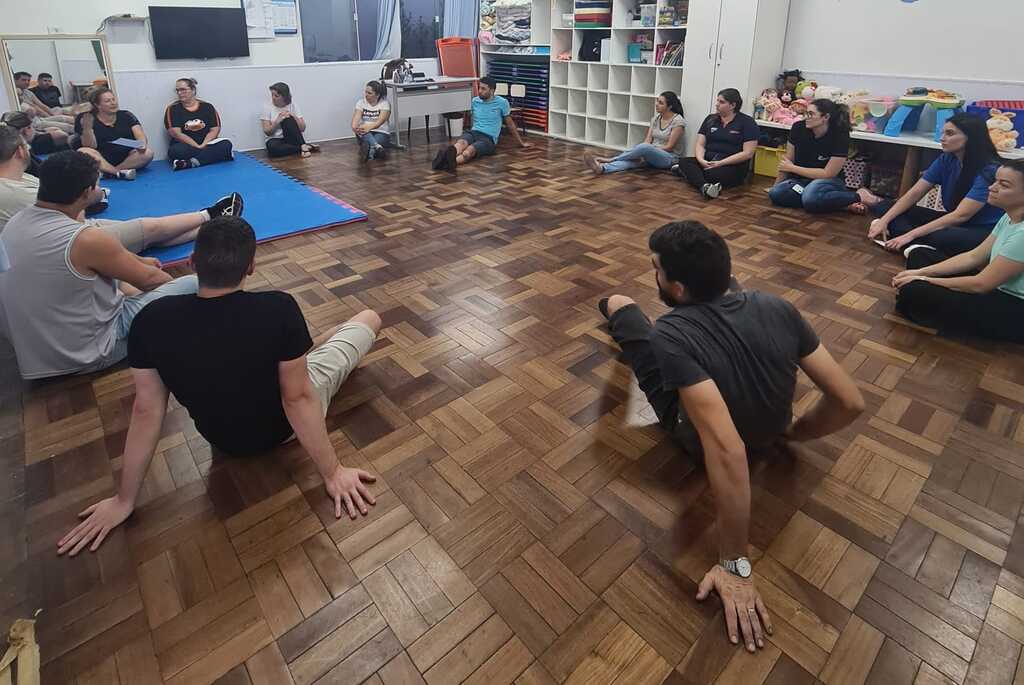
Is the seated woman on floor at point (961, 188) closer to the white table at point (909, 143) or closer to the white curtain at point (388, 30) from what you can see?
the white table at point (909, 143)

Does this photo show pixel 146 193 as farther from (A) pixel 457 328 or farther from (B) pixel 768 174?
(B) pixel 768 174

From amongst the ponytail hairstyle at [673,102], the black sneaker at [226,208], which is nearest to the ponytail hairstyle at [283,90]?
the black sneaker at [226,208]

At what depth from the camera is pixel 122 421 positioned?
7.63 ft

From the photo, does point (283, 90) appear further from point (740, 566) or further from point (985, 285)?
point (740, 566)

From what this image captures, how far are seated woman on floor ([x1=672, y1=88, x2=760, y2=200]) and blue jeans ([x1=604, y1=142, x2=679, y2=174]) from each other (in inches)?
17.3

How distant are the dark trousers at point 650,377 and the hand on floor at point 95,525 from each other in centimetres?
166

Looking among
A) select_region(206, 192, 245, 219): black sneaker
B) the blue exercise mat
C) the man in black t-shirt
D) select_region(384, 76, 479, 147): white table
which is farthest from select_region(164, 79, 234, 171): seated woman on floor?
select_region(206, 192, 245, 219): black sneaker

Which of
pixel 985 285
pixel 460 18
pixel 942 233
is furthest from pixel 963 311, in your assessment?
pixel 460 18

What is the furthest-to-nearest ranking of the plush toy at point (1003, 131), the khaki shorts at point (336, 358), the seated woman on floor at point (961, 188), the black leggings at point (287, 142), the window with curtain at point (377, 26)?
the window with curtain at point (377, 26), the black leggings at point (287, 142), the plush toy at point (1003, 131), the seated woman on floor at point (961, 188), the khaki shorts at point (336, 358)

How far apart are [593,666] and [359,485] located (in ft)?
2.90

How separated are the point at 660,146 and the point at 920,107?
2161mm

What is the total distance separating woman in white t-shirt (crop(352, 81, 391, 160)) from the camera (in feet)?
21.4

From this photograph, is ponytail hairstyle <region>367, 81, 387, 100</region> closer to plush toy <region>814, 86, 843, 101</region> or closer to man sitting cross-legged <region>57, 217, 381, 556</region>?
plush toy <region>814, 86, 843, 101</region>

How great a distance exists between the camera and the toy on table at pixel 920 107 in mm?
4535
